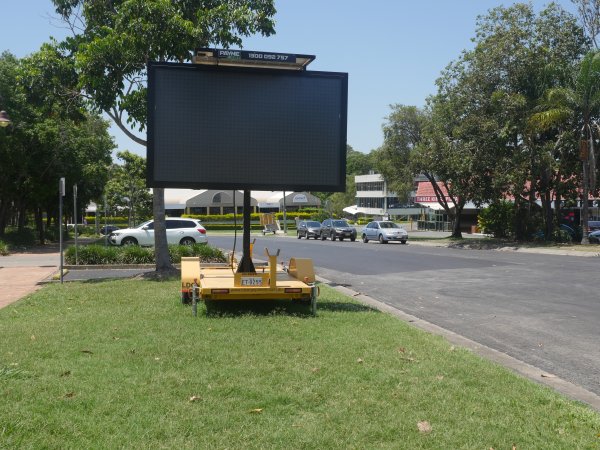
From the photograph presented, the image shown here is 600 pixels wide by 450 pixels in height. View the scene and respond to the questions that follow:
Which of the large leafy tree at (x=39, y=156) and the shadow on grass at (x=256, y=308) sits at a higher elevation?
the large leafy tree at (x=39, y=156)

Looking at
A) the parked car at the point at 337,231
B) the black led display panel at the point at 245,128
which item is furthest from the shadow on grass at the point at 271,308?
the parked car at the point at 337,231

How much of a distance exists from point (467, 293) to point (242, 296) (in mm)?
6464

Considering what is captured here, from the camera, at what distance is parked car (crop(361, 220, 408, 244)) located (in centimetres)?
4197

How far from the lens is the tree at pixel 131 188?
48.2m

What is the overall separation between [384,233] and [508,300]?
2919 cm

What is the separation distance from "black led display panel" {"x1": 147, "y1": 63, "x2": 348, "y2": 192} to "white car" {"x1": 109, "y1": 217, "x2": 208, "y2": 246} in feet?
69.4

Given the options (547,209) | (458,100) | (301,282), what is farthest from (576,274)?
(458,100)

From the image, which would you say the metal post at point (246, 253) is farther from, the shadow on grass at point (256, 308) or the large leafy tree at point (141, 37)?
the large leafy tree at point (141, 37)

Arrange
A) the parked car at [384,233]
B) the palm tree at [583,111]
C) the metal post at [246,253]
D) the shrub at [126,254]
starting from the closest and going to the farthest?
the metal post at [246,253] < the shrub at [126,254] < the palm tree at [583,111] < the parked car at [384,233]

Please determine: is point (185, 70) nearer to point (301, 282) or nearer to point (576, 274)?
point (301, 282)

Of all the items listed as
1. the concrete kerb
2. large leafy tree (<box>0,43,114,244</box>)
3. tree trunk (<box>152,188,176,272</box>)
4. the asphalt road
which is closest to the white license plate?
the concrete kerb

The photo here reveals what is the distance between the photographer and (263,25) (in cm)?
1698

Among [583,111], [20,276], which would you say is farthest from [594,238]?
[20,276]

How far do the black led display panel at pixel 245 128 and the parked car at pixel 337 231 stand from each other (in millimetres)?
36984
